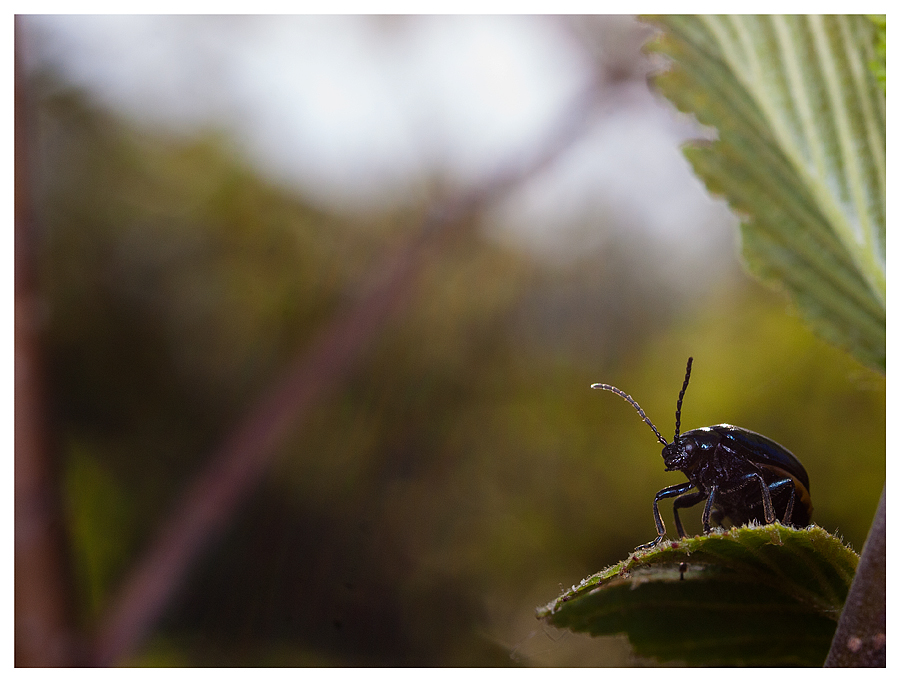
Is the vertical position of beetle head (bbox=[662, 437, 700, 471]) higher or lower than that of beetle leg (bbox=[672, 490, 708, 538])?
higher

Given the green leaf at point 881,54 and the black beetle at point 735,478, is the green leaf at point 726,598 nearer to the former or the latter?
the black beetle at point 735,478

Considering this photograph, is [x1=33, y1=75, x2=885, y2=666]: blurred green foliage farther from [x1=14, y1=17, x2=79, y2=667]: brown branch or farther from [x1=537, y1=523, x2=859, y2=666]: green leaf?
[x1=537, y1=523, x2=859, y2=666]: green leaf

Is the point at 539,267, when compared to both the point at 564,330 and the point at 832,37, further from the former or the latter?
the point at 832,37

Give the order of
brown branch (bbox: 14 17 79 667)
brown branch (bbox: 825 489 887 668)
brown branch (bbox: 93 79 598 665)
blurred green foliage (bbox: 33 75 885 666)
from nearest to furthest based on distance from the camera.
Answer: brown branch (bbox: 825 489 887 668) → brown branch (bbox: 14 17 79 667) → blurred green foliage (bbox: 33 75 885 666) → brown branch (bbox: 93 79 598 665)

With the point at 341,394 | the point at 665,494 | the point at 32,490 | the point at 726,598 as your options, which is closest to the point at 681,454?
the point at 665,494

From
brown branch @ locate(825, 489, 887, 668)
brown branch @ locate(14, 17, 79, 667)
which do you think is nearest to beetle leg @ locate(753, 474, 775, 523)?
brown branch @ locate(825, 489, 887, 668)

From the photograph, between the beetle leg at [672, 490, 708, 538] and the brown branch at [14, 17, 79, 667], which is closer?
the beetle leg at [672, 490, 708, 538]

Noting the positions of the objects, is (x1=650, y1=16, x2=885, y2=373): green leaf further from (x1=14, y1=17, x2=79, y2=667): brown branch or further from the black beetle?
(x1=14, y1=17, x2=79, y2=667): brown branch

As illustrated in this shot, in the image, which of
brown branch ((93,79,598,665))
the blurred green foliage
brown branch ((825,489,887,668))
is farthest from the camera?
brown branch ((93,79,598,665))

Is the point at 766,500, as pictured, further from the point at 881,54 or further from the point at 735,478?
the point at 881,54

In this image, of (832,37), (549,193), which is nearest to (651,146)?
(549,193)
